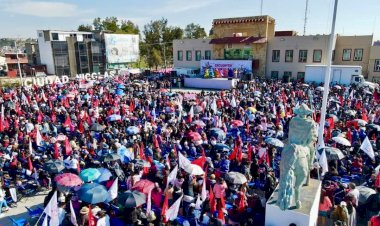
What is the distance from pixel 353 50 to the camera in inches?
1505

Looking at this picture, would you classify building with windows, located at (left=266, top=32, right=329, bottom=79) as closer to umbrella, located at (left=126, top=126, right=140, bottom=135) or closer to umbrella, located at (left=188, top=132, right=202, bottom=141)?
umbrella, located at (left=188, top=132, right=202, bottom=141)

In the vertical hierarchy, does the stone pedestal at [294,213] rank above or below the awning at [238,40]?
below

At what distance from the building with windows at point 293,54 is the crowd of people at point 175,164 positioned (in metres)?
18.0

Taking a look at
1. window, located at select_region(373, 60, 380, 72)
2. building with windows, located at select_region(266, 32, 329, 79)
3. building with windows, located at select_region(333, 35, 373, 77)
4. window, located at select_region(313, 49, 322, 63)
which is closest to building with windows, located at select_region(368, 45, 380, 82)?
window, located at select_region(373, 60, 380, 72)

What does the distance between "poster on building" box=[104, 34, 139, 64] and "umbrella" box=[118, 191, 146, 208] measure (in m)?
51.6

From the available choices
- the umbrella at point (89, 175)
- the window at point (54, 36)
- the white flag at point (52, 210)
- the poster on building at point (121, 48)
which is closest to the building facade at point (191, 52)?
the poster on building at point (121, 48)

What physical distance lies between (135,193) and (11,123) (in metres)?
12.2

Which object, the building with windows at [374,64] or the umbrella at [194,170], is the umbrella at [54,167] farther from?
the building with windows at [374,64]

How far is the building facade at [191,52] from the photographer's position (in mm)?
47125

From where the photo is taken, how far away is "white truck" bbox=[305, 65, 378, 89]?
1245 inches

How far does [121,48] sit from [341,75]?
40.6 m

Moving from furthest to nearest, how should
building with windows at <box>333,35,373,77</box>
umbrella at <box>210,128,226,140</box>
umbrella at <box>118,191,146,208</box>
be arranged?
building with windows at <box>333,35,373,77</box> → umbrella at <box>210,128,226,140</box> → umbrella at <box>118,191,146,208</box>

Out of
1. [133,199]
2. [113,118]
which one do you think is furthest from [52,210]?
[113,118]

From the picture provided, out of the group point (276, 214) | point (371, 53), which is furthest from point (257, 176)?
point (371, 53)
